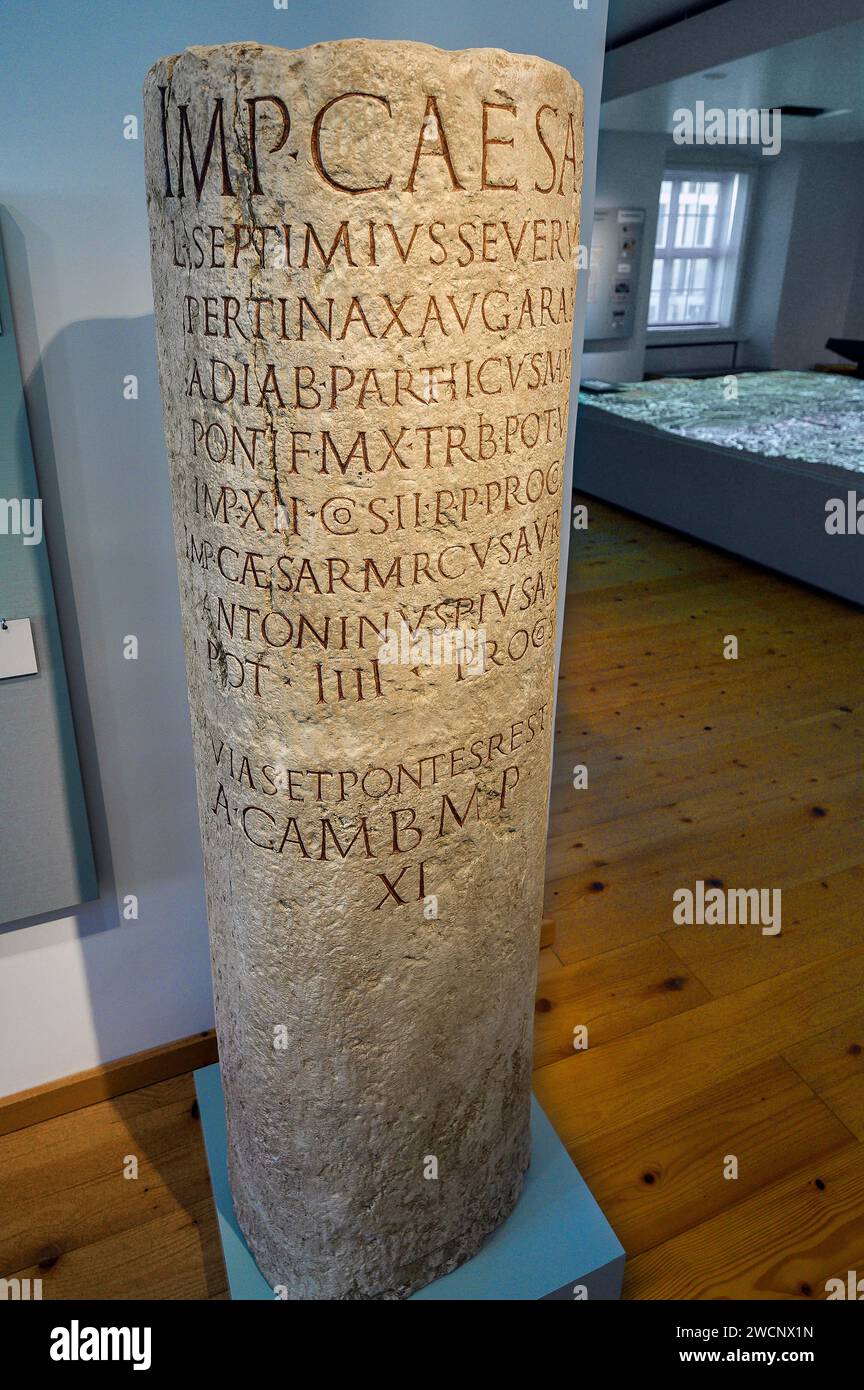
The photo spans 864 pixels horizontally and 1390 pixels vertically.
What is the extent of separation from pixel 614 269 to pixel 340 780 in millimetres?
9082

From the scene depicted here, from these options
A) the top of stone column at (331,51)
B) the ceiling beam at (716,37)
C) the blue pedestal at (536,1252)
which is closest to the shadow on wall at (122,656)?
the blue pedestal at (536,1252)

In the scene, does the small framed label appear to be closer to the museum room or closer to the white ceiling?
the museum room

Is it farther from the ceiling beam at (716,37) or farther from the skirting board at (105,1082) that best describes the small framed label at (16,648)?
the ceiling beam at (716,37)

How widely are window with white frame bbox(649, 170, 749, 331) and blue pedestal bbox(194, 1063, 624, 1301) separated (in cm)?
1075

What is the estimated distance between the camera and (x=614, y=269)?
30.1ft

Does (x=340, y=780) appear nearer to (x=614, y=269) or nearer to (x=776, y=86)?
(x=776, y=86)

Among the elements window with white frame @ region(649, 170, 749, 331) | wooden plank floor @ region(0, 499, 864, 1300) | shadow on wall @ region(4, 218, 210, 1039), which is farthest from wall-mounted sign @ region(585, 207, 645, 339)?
shadow on wall @ region(4, 218, 210, 1039)

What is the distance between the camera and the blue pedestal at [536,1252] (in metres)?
1.73

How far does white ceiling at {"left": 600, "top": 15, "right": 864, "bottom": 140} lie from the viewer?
5.43m

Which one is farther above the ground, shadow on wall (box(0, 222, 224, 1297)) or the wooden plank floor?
shadow on wall (box(0, 222, 224, 1297))

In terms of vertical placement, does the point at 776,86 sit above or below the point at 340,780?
above

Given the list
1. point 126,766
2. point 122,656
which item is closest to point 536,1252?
point 126,766

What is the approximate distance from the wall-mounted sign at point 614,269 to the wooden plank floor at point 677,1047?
6125mm
